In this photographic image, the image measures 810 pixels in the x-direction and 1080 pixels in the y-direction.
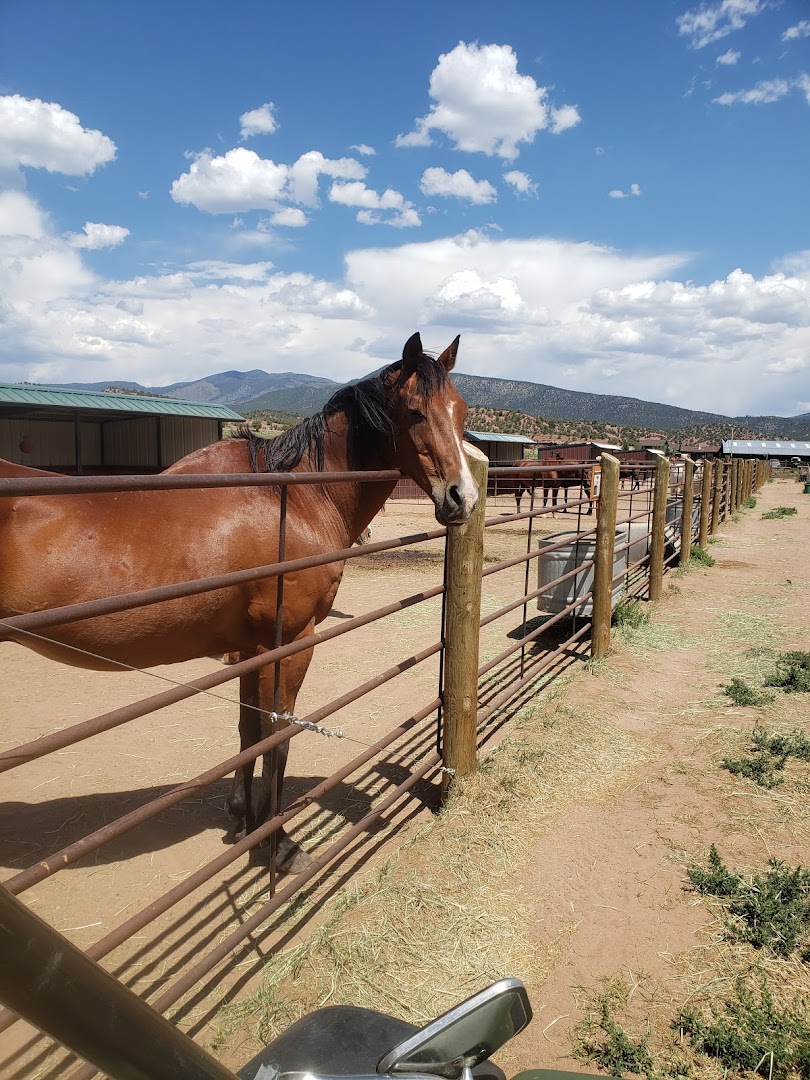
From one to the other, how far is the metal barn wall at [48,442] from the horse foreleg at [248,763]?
18.3 metres

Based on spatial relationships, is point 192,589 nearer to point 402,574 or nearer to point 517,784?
point 517,784

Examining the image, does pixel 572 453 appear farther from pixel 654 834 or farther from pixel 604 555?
pixel 654 834

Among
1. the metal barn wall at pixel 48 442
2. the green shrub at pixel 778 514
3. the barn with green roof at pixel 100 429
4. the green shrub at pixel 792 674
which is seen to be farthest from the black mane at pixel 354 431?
the green shrub at pixel 778 514

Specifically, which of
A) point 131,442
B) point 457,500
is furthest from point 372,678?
point 131,442

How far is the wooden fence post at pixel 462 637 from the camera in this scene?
136 inches

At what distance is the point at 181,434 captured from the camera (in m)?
→ 22.4

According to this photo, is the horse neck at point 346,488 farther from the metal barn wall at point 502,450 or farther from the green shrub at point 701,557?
the metal barn wall at point 502,450

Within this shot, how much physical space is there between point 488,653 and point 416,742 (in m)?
2.15

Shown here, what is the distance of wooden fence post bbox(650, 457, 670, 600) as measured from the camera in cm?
815

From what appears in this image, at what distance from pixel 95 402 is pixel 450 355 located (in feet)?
56.8

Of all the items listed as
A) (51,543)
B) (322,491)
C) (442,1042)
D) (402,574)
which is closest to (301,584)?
(322,491)

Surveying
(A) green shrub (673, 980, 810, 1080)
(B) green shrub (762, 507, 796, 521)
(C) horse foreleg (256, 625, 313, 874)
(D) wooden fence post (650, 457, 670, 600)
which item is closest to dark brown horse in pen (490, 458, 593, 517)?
(D) wooden fence post (650, 457, 670, 600)

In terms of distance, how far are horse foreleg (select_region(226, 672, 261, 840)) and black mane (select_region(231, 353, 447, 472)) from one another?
3.41 feet

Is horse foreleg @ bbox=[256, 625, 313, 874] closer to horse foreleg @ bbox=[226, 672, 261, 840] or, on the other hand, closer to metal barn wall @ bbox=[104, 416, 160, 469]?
horse foreleg @ bbox=[226, 672, 261, 840]
